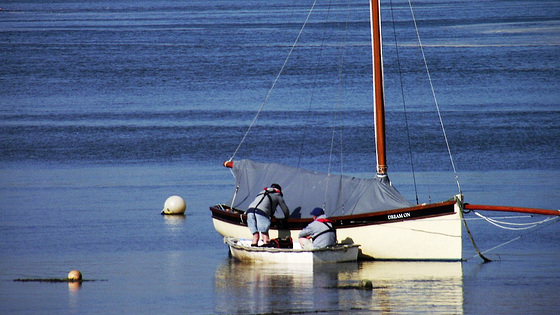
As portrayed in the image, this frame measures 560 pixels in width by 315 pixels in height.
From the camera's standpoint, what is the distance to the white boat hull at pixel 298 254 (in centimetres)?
1977

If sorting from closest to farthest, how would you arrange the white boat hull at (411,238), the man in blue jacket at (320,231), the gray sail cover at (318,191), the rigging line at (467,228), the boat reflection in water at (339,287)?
the boat reflection in water at (339,287) → the rigging line at (467,228) → the man in blue jacket at (320,231) → the white boat hull at (411,238) → the gray sail cover at (318,191)

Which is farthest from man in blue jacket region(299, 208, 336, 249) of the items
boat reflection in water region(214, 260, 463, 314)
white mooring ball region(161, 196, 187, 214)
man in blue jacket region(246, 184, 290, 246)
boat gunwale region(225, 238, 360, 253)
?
white mooring ball region(161, 196, 187, 214)

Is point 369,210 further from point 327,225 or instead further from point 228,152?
point 228,152

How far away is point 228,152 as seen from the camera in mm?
38375

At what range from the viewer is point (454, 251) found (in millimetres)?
20078

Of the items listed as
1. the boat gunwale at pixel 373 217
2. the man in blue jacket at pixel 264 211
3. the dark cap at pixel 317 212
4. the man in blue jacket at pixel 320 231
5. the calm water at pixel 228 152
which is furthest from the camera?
the man in blue jacket at pixel 264 211

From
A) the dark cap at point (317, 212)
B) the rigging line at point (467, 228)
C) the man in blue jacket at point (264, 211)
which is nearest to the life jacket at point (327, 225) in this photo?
the dark cap at point (317, 212)

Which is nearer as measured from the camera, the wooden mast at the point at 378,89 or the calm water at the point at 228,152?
the calm water at the point at 228,152

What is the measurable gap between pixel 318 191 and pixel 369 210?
4.56ft

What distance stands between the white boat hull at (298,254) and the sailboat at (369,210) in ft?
1.99

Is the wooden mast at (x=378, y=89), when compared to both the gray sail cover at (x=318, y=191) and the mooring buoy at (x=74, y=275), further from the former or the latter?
the mooring buoy at (x=74, y=275)

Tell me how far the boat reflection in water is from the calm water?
0.17ft

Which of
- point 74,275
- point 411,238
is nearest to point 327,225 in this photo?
point 411,238

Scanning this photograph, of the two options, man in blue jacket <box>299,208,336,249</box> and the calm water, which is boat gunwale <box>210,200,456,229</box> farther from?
the calm water
